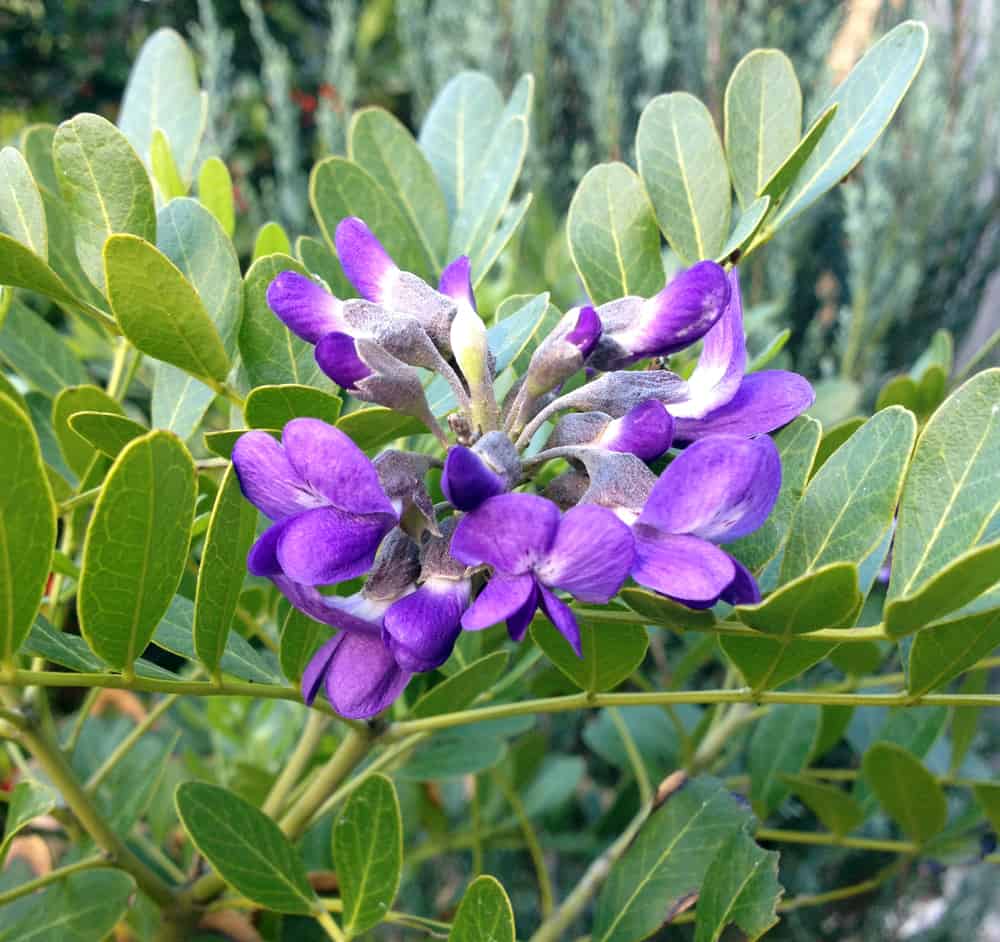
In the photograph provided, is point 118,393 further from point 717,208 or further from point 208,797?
point 717,208

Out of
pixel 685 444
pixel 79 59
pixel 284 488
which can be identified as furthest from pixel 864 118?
pixel 79 59

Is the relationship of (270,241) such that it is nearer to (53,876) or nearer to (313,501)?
(313,501)

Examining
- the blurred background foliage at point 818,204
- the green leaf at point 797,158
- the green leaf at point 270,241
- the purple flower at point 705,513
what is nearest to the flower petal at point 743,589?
the purple flower at point 705,513

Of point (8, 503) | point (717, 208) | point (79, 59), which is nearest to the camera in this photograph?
point (8, 503)

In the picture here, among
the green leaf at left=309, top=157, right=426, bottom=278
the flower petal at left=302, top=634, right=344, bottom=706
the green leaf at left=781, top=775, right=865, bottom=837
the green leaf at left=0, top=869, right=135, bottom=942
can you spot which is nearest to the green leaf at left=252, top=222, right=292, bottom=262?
the green leaf at left=309, top=157, right=426, bottom=278

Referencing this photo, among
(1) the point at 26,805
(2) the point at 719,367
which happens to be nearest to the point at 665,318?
(2) the point at 719,367
